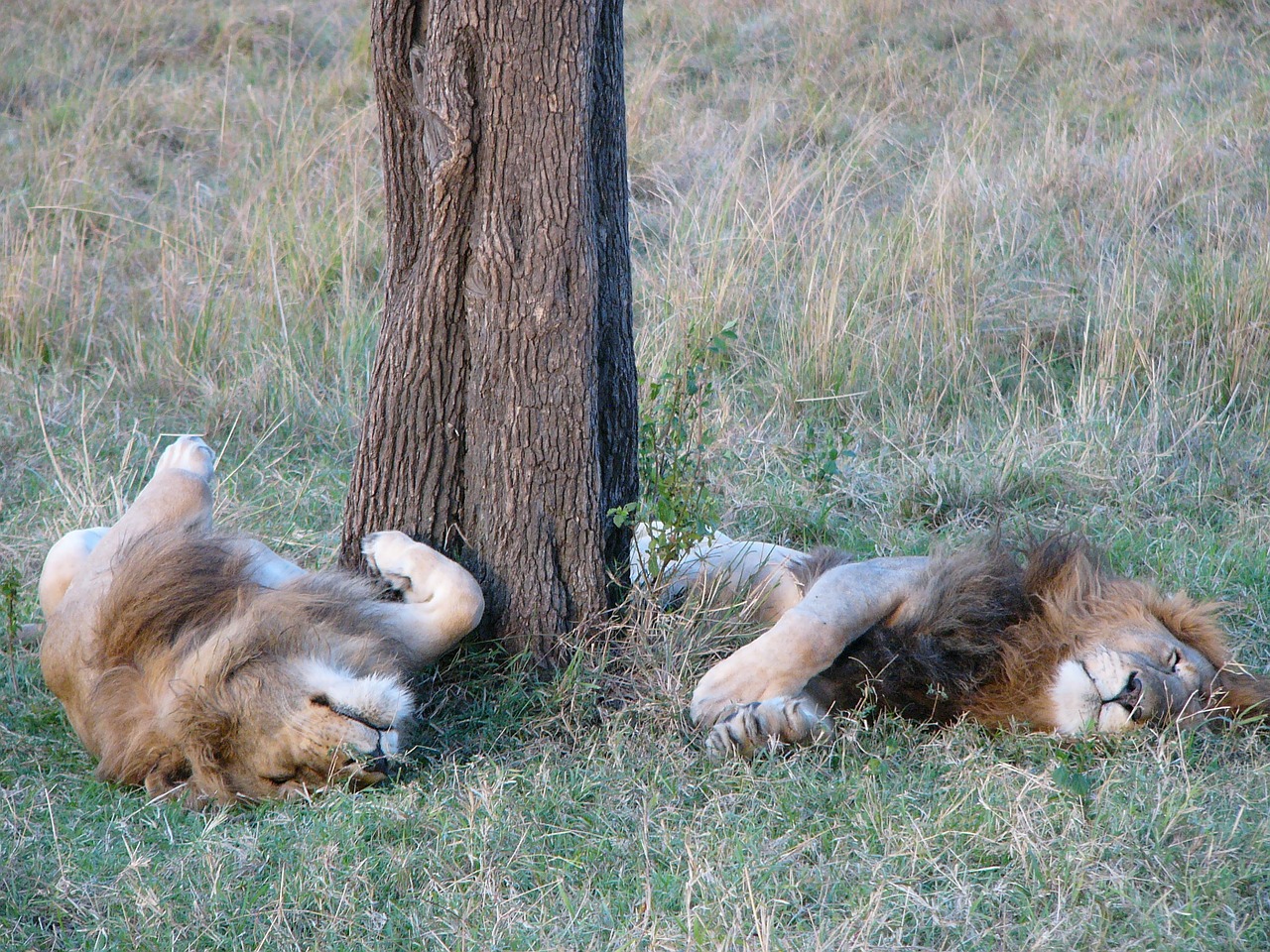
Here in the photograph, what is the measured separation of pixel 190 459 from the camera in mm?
3664

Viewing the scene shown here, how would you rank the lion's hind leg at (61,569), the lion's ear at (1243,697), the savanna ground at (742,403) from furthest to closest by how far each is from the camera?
the lion's hind leg at (61,569)
the lion's ear at (1243,697)
the savanna ground at (742,403)

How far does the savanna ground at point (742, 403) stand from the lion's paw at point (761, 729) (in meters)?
0.05

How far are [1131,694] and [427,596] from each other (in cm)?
181

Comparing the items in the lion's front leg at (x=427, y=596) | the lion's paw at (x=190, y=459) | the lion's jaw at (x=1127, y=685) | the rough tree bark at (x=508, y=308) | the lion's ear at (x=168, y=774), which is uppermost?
the rough tree bark at (x=508, y=308)

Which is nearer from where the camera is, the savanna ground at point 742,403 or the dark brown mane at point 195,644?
the savanna ground at point 742,403

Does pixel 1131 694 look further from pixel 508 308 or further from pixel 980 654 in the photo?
pixel 508 308

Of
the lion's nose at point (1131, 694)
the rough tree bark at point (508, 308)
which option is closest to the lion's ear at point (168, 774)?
the rough tree bark at point (508, 308)

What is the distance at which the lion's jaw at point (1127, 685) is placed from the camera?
2922 millimetres

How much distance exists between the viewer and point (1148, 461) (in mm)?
4715

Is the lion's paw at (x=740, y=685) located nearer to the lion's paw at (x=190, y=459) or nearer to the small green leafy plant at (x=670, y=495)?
the small green leafy plant at (x=670, y=495)

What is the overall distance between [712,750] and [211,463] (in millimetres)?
1866

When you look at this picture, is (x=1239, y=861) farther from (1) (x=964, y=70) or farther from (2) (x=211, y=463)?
(1) (x=964, y=70)

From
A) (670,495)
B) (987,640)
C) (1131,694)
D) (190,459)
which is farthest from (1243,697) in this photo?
(190,459)

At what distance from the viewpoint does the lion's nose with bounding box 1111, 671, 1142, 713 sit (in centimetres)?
292
